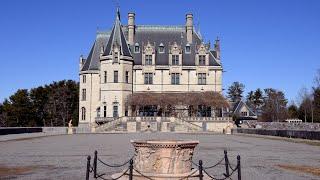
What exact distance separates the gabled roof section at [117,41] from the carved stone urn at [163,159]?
5862 centimetres

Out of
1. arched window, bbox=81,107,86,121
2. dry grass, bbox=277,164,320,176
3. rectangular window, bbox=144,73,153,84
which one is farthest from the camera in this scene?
arched window, bbox=81,107,86,121

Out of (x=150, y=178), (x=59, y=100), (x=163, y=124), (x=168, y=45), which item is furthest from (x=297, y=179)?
(x=59, y=100)

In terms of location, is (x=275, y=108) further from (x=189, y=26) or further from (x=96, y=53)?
(x=96, y=53)

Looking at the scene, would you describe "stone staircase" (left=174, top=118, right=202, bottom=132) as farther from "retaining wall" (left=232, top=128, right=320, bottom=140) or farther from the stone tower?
the stone tower

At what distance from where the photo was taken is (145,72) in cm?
7369

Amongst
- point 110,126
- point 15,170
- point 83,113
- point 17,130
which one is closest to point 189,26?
point 83,113

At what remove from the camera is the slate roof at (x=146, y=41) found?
7333 centimetres

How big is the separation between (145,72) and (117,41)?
21.4 feet

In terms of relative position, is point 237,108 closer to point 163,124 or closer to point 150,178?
point 163,124

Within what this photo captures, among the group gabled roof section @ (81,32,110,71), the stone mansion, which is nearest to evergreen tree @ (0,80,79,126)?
gabled roof section @ (81,32,110,71)

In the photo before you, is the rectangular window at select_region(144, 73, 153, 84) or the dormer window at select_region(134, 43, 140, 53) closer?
the rectangular window at select_region(144, 73, 153, 84)

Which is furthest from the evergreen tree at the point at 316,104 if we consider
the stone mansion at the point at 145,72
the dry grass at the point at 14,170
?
the dry grass at the point at 14,170

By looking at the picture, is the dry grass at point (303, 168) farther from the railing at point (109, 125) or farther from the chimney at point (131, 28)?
the chimney at point (131, 28)

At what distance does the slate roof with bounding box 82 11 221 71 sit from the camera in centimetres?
7333
